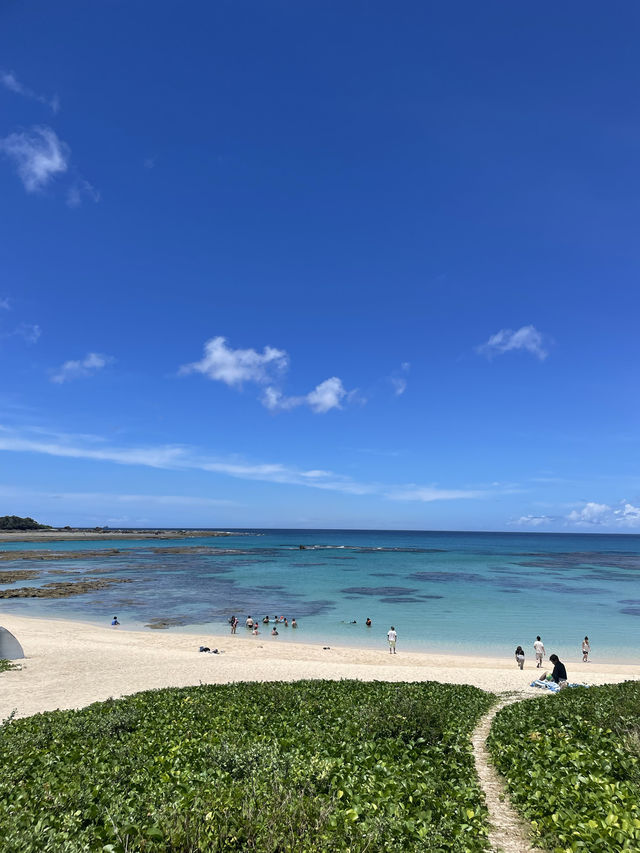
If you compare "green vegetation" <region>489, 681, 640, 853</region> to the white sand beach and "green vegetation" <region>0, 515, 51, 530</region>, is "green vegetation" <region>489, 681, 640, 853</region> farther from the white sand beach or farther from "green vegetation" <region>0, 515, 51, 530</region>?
"green vegetation" <region>0, 515, 51, 530</region>

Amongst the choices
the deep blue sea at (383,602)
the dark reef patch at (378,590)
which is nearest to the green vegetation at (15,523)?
the deep blue sea at (383,602)

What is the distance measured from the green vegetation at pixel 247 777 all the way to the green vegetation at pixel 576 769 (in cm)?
85

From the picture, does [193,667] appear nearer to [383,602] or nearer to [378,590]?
[383,602]

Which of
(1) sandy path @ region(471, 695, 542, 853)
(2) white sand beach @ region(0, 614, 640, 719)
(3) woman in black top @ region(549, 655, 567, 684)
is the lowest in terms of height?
(2) white sand beach @ region(0, 614, 640, 719)

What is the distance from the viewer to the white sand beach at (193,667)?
62.8ft

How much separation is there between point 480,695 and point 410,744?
7632 millimetres

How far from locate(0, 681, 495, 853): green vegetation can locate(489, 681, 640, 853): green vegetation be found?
2.78ft

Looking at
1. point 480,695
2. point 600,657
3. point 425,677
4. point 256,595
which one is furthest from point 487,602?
point 480,695

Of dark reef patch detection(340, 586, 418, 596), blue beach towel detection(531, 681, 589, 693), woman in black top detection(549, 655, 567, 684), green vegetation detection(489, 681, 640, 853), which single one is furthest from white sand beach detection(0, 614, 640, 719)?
dark reef patch detection(340, 586, 418, 596)

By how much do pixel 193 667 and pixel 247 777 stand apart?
745 inches

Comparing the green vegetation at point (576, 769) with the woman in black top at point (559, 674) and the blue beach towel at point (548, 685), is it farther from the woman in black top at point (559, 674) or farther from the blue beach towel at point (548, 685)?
the woman in black top at point (559, 674)

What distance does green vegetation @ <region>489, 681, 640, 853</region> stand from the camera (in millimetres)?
5754

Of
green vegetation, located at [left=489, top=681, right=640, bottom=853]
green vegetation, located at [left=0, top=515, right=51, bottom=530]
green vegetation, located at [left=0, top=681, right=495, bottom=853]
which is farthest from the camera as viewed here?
green vegetation, located at [left=0, top=515, right=51, bottom=530]

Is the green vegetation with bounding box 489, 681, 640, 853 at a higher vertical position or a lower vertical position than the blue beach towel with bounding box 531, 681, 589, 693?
higher
